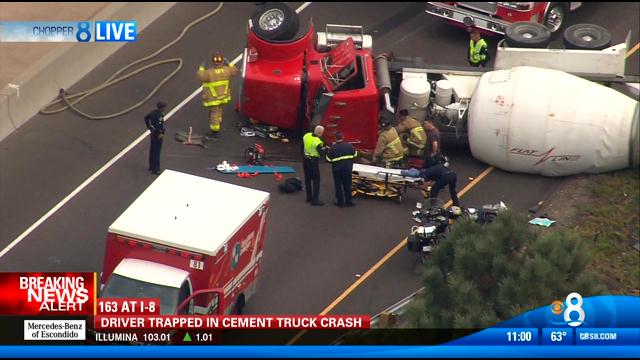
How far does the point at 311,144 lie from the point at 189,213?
4.61m

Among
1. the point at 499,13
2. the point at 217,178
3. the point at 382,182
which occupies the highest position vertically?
the point at 499,13

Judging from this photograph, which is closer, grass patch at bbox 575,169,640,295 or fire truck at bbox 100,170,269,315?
fire truck at bbox 100,170,269,315

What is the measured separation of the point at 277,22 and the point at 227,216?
7.86m

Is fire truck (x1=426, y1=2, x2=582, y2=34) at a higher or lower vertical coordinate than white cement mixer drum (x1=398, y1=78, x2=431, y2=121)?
higher

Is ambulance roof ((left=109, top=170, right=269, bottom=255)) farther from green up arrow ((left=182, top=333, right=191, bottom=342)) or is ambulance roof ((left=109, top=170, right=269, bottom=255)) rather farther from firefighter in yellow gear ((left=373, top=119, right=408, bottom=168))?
firefighter in yellow gear ((left=373, top=119, right=408, bottom=168))

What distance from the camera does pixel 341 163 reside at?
89.3 ft

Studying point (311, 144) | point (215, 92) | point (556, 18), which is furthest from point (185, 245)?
point (556, 18)

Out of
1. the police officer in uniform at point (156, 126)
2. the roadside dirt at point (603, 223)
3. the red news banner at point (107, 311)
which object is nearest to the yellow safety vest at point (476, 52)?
the roadside dirt at point (603, 223)

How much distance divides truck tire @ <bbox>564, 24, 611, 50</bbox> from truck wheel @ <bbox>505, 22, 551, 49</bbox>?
44 centimetres

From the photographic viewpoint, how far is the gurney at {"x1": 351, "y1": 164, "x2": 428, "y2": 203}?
27.9 metres

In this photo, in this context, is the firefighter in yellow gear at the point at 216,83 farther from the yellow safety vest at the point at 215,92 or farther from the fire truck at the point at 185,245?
the fire truck at the point at 185,245

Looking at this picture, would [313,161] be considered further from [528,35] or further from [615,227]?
[528,35]

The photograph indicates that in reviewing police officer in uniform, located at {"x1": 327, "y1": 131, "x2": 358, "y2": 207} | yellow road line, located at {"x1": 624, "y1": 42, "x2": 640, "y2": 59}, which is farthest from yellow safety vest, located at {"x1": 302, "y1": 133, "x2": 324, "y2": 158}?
yellow road line, located at {"x1": 624, "y1": 42, "x2": 640, "y2": 59}

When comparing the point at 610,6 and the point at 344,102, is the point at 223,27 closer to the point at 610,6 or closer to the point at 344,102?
the point at 344,102
